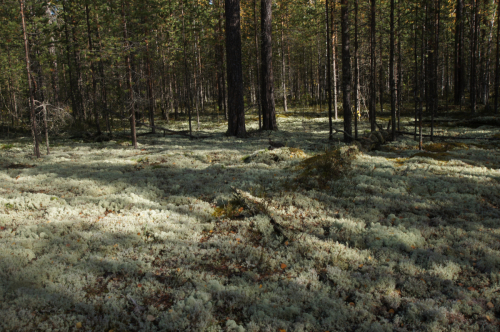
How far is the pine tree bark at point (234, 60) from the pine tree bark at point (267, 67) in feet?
9.60

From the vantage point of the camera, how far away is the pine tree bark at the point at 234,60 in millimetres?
18094

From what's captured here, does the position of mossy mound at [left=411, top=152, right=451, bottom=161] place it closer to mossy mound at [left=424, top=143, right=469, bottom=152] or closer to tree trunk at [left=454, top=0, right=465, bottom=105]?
mossy mound at [left=424, top=143, right=469, bottom=152]

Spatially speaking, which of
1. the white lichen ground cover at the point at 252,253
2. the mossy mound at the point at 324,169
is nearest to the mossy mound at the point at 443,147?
the white lichen ground cover at the point at 252,253

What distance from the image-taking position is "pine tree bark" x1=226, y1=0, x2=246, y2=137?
59.4 ft

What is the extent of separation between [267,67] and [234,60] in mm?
3693

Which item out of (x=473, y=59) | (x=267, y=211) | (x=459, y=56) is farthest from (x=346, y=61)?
(x=459, y=56)

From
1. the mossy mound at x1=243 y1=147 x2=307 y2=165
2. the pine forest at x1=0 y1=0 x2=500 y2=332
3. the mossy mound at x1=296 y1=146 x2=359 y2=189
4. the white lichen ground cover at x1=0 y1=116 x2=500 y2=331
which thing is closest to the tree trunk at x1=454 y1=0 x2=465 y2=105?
the pine forest at x1=0 y1=0 x2=500 y2=332

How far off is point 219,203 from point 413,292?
493 cm

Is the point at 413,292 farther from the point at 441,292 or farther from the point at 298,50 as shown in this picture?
the point at 298,50

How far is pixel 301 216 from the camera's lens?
7207 millimetres

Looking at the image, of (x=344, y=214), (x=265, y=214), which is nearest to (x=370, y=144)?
(x=344, y=214)

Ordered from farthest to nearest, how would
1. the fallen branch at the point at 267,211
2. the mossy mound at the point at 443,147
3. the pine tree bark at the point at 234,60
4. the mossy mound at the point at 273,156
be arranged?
the pine tree bark at the point at 234,60
the mossy mound at the point at 443,147
the mossy mound at the point at 273,156
the fallen branch at the point at 267,211

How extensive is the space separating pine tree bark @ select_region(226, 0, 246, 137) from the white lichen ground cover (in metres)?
9.61

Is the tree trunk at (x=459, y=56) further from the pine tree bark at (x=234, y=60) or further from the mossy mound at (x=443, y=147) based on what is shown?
the pine tree bark at (x=234, y=60)
